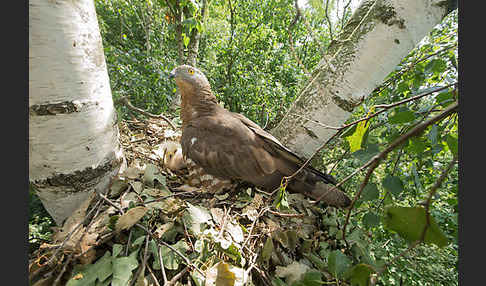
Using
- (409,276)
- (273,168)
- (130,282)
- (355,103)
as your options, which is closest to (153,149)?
(273,168)

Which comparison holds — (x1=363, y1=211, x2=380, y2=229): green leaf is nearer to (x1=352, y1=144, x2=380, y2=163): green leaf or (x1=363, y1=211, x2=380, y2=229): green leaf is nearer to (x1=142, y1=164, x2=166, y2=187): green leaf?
(x1=352, y1=144, x2=380, y2=163): green leaf

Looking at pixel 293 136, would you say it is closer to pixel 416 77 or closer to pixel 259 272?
pixel 416 77

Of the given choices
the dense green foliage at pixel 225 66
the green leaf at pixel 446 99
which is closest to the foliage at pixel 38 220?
the dense green foliage at pixel 225 66

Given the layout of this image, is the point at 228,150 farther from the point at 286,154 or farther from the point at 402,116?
the point at 402,116

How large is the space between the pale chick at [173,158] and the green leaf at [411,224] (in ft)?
5.16

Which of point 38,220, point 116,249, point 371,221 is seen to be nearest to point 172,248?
point 116,249

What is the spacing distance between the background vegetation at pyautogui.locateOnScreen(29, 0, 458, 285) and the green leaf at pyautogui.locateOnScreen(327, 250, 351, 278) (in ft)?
0.89

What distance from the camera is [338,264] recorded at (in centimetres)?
89

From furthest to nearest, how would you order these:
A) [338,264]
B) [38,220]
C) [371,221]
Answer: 1. [38,220]
2. [371,221]
3. [338,264]

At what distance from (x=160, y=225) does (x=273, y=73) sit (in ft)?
19.5

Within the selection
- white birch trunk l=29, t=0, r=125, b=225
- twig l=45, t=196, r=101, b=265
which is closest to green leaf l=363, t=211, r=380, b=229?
twig l=45, t=196, r=101, b=265

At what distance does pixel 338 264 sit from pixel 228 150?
1081 mm

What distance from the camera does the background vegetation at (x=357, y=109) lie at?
1.01 m

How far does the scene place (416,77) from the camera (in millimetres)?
1332
